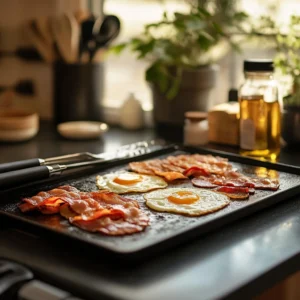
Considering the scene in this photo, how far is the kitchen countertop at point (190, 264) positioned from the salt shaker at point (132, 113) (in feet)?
3.07

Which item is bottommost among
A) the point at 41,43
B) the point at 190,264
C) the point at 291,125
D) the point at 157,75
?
the point at 190,264

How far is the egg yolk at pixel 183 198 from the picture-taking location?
1173 millimetres

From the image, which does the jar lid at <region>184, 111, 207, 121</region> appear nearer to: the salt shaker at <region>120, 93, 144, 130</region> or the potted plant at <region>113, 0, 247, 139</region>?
the potted plant at <region>113, 0, 247, 139</region>

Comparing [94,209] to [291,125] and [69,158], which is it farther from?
[291,125]

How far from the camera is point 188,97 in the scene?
6.22 feet

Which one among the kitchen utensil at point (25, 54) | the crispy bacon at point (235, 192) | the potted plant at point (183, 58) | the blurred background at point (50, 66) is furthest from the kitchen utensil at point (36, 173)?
the kitchen utensil at point (25, 54)

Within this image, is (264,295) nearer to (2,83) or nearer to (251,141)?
(251,141)

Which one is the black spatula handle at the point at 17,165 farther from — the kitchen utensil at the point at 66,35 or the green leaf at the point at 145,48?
the kitchen utensil at the point at 66,35

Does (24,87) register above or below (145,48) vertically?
below

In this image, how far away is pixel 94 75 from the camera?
6.86 ft

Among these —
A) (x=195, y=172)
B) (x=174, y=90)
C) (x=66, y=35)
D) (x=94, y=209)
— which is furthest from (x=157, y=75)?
(x=94, y=209)

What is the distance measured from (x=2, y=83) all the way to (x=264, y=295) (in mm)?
1619

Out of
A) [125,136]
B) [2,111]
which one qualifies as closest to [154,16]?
[125,136]

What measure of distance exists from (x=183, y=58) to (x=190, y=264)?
1.09 metres
